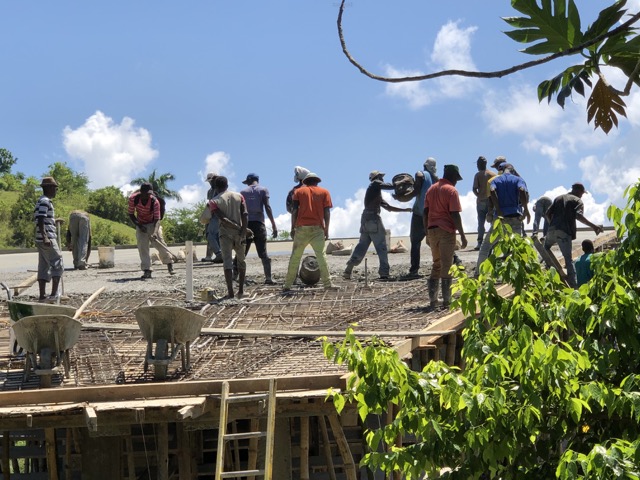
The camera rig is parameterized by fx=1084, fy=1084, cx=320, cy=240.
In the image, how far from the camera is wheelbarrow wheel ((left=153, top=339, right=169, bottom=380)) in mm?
9289

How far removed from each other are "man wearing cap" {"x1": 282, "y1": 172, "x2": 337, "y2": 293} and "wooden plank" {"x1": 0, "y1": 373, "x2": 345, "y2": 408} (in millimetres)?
7015

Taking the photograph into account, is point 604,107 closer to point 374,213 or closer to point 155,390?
point 155,390

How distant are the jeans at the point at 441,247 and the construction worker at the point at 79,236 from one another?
34.9 ft

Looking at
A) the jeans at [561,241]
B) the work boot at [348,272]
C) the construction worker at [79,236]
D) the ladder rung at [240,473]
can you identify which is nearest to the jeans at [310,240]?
Answer: the work boot at [348,272]

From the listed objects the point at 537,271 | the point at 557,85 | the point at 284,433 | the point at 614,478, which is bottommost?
the point at 284,433

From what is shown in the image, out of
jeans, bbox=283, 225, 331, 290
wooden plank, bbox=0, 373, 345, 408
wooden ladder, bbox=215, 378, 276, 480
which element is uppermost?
jeans, bbox=283, 225, 331, 290

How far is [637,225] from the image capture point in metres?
6.34

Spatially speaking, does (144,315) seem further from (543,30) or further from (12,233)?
(12,233)

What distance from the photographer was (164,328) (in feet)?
30.5

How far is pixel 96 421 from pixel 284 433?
202cm

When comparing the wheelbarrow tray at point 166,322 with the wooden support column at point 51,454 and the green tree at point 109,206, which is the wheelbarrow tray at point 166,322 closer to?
the wooden support column at point 51,454

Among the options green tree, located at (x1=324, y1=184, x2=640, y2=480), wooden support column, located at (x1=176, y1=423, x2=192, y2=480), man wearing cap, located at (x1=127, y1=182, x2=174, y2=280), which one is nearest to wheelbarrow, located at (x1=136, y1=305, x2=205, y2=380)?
wooden support column, located at (x1=176, y1=423, x2=192, y2=480)

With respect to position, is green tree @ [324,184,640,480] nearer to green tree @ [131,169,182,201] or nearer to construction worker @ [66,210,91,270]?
construction worker @ [66,210,91,270]

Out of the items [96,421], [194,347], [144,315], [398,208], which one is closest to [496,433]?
[96,421]
